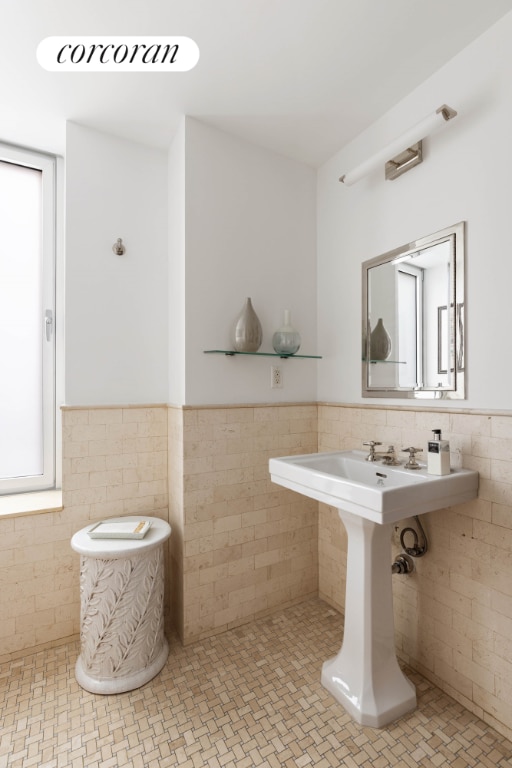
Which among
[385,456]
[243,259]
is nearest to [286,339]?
[243,259]

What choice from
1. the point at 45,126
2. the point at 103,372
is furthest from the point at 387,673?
the point at 45,126

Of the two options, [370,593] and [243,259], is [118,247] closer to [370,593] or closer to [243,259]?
[243,259]

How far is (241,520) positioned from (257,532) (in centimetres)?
12

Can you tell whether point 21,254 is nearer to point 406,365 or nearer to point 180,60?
point 180,60

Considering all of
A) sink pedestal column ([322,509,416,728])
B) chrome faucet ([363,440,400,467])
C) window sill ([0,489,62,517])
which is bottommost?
sink pedestal column ([322,509,416,728])

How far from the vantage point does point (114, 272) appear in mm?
1953

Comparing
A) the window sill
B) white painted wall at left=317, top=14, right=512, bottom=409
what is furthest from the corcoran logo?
the window sill

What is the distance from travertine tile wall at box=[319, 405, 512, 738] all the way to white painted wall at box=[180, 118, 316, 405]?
714mm

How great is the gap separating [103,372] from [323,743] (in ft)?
5.60

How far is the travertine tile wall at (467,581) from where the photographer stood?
51.6 inches

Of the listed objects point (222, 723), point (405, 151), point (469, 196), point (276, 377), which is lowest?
point (222, 723)

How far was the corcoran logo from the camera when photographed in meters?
1.42

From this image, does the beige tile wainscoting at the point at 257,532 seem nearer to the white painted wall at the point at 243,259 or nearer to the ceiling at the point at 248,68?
the white painted wall at the point at 243,259

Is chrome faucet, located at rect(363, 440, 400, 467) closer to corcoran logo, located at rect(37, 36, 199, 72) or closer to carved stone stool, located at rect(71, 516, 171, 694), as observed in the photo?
carved stone stool, located at rect(71, 516, 171, 694)
